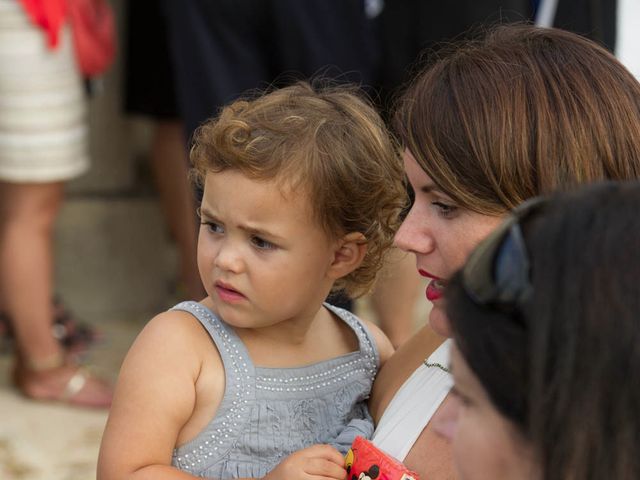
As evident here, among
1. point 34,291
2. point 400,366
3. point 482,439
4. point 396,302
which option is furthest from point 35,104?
point 482,439

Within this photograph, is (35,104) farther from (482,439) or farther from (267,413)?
(482,439)

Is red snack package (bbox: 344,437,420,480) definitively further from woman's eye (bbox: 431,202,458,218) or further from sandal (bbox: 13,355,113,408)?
sandal (bbox: 13,355,113,408)

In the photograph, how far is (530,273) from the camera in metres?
1.20

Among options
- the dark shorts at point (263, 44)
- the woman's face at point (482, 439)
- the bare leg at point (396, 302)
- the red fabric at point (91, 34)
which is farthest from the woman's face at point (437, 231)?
the red fabric at point (91, 34)

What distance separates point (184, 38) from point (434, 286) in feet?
6.26

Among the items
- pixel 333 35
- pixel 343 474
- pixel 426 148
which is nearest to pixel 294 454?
pixel 343 474

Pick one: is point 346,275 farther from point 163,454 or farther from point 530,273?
point 530,273

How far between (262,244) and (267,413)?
0.29 meters

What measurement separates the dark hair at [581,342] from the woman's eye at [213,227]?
0.91 metres

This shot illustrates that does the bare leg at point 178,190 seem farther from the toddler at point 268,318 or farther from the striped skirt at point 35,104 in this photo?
the toddler at point 268,318

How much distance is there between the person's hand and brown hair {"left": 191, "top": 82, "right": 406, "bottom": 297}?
435 mm

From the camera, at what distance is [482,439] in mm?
1273

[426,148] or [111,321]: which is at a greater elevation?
[426,148]

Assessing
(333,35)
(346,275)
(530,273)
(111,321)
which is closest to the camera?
(530,273)
